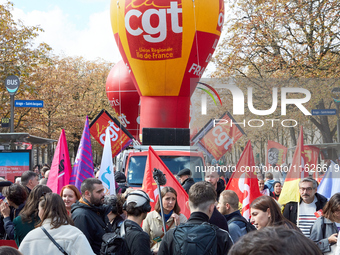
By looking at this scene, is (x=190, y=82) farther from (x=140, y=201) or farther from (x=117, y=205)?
(x=140, y=201)

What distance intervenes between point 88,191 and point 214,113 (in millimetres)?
10485

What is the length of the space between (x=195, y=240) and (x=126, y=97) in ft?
80.6

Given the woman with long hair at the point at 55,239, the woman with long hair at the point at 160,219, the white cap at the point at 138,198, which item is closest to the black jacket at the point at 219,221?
the white cap at the point at 138,198

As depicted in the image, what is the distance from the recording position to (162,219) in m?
5.31

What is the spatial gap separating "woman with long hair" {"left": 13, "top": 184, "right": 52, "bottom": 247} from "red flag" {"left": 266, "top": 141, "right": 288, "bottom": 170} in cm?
635

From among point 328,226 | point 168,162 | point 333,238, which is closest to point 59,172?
point 168,162

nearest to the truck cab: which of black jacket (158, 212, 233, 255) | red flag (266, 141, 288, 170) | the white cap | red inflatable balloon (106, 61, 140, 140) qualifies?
red flag (266, 141, 288, 170)

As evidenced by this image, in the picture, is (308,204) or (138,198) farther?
(308,204)

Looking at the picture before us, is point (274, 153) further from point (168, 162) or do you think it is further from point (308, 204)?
point (308, 204)

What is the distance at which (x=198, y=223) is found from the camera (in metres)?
3.66

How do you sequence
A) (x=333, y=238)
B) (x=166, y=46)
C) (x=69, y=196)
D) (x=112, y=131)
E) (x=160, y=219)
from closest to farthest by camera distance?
(x=333, y=238) → (x=69, y=196) → (x=160, y=219) → (x=112, y=131) → (x=166, y=46)

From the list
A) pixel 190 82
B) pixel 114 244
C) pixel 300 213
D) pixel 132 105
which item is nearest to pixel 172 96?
pixel 190 82

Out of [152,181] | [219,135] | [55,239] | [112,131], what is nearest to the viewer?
[55,239]

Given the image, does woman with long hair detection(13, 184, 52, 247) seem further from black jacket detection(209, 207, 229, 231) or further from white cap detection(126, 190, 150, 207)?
black jacket detection(209, 207, 229, 231)
